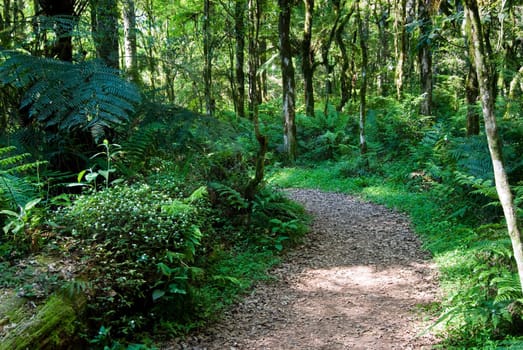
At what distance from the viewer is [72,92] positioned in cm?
281

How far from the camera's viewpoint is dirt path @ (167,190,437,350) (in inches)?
181

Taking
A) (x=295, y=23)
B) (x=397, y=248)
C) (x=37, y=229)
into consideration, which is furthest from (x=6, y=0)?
(x=295, y=23)

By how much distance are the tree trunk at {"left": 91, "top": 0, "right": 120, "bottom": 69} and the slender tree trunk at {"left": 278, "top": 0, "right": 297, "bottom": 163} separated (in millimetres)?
7573

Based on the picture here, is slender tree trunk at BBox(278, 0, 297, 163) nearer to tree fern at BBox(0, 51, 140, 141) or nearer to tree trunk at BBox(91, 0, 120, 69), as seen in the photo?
tree trunk at BBox(91, 0, 120, 69)

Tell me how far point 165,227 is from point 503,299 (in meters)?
3.72

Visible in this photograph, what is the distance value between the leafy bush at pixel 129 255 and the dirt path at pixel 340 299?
0.57 meters

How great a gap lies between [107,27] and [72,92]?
3949 mm

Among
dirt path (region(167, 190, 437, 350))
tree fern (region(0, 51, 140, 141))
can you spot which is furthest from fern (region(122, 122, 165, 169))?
dirt path (region(167, 190, 437, 350))

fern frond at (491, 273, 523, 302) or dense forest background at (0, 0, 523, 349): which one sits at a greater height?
dense forest background at (0, 0, 523, 349)

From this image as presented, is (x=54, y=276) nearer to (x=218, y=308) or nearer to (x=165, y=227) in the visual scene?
(x=165, y=227)

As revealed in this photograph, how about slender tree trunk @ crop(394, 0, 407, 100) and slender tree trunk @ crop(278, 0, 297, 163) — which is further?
slender tree trunk @ crop(394, 0, 407, 100)

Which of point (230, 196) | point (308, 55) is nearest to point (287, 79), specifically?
point (308, 55)

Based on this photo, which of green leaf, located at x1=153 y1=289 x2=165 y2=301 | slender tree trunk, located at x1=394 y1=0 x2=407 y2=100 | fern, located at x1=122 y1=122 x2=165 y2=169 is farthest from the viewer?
slender tree trunk, located at x1=394 y1=0 x2=407 y2=100

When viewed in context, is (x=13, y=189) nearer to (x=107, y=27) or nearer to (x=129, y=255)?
(x=129, y=255)
